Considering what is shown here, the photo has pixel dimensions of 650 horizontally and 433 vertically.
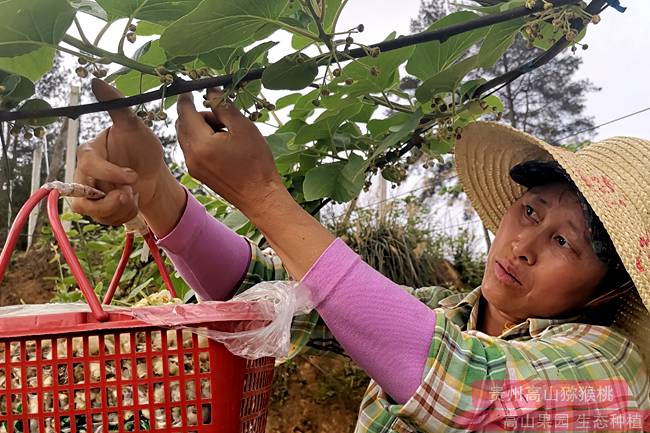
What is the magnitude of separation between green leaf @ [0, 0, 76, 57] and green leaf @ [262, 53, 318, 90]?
0.16 metres

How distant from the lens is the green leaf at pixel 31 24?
1.58 feet

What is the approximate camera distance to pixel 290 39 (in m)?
0.76

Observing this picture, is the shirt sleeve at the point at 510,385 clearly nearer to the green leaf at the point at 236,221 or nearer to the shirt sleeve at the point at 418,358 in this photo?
the shirt sleeve at the point at 418,358

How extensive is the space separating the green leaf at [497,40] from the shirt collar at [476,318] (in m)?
0.30

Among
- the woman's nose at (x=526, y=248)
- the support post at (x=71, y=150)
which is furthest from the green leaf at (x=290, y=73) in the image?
the support post at (x=71, y=150)

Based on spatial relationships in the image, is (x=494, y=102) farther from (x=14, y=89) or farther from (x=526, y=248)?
(x=14, y=89)

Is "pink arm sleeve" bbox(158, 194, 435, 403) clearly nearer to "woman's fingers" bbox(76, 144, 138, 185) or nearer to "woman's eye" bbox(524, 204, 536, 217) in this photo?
"woman's fingers" bbox(76, 144, 138, 185)

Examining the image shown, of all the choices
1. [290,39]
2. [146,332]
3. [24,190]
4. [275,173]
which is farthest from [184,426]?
[24,190]

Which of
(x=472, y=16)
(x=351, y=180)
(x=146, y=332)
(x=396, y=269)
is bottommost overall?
(x=396, y=269)

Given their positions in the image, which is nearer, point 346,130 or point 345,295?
point 345,295

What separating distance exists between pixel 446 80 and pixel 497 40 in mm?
60

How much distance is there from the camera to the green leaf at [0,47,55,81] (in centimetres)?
57

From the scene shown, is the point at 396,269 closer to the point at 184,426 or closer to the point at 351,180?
the point at 351,180

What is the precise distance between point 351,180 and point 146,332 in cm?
38
